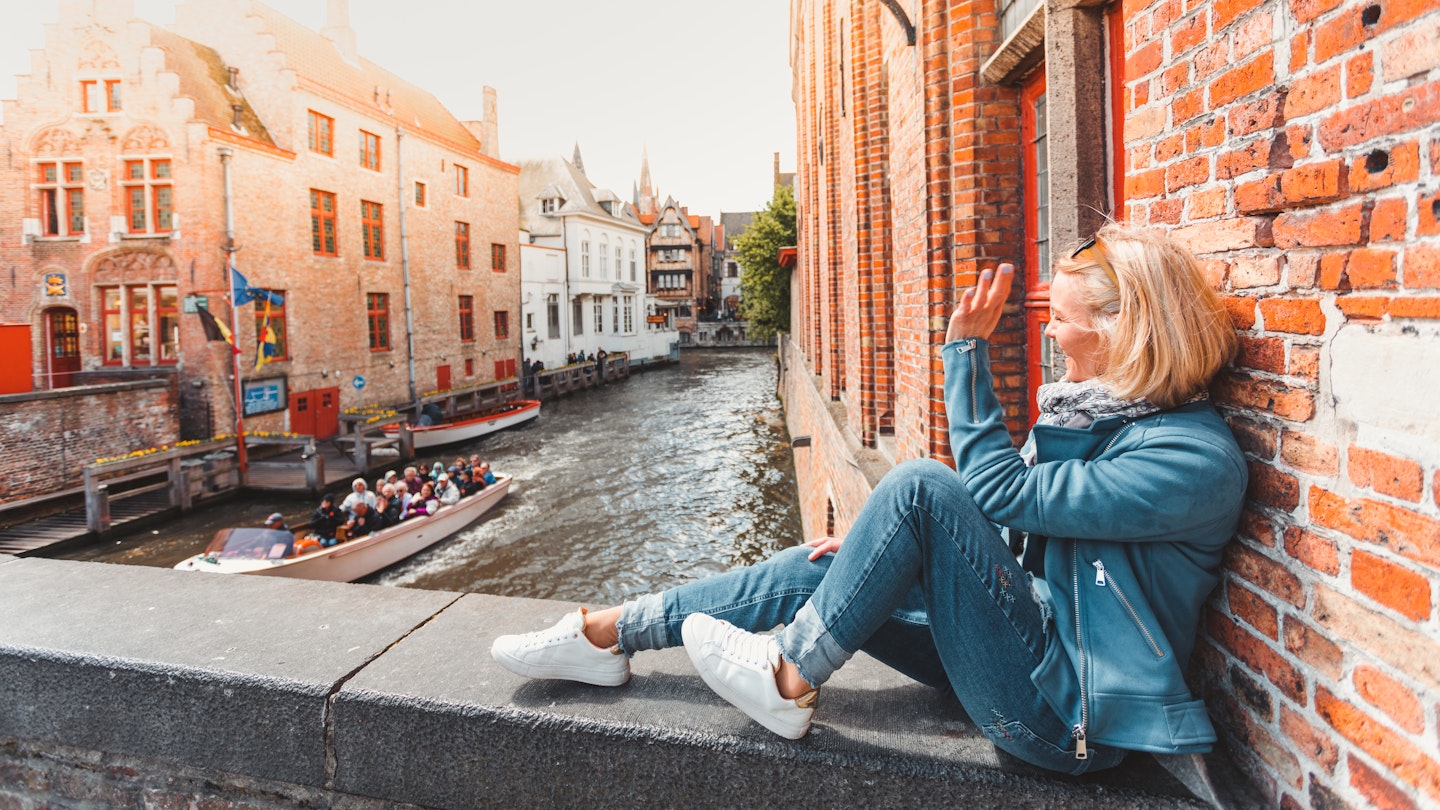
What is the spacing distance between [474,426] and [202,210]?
8865 mm

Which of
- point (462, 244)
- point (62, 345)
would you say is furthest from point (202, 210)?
point (462, 244)

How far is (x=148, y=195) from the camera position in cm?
1878

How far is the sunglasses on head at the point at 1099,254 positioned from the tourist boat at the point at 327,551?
9.66 meters

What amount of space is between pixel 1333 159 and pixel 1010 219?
8.51 feet

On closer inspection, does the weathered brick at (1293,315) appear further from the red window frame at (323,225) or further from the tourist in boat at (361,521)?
the red window frame at (323,225)

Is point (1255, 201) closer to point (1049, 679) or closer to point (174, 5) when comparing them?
point (1049, 679)

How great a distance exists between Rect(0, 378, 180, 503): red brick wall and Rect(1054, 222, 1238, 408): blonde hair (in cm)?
1870

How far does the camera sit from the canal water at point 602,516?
508 inches

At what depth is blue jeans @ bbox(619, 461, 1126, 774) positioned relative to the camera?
63.8 inches

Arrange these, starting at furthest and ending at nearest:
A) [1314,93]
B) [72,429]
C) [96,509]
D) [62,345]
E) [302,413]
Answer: [302,413], [62,345], [72,429], [96,509], [1314,93]

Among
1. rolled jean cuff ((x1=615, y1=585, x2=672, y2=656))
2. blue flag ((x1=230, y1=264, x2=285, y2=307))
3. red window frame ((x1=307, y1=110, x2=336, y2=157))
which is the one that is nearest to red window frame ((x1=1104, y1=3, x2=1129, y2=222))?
rolled jean cuff ((x1=615, y1=585, x2=672, y2=656))

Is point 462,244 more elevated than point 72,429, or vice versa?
point 462,244

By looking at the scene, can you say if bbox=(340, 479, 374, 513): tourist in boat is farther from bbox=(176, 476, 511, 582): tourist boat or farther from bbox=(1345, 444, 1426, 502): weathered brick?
bbox=(1345, 444, 1426, 502): weathered brick

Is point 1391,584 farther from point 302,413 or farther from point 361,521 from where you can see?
point 302,413
